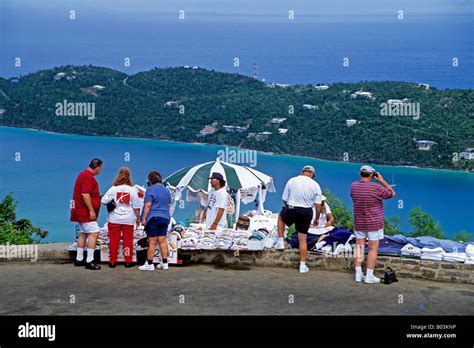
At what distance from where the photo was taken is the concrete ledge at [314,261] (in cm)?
827

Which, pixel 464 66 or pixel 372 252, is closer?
pixel 372 252

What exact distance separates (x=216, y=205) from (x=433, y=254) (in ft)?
9.25

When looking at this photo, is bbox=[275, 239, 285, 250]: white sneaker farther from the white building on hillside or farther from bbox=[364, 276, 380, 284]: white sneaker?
the white building on hillside

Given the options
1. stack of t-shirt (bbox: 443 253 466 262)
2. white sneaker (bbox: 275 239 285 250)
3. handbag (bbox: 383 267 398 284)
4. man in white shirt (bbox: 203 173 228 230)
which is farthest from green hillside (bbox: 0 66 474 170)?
handbag (bbox: 383 267 398 284)

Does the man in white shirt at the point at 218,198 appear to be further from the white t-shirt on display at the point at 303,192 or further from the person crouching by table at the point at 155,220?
the white t-shirt on display at the point at 303,192

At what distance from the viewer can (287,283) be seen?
26.7ft

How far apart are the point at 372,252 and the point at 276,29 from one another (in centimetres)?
11938

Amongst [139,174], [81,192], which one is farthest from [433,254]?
[139,174]

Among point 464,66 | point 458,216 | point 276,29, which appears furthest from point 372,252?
point 276,29

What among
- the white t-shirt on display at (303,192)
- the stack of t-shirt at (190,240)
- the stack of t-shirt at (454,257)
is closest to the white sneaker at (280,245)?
the white t-shirt on display at (303,192)

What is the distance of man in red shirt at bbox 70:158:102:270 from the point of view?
867 centimetres

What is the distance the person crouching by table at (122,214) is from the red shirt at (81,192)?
0.16 m

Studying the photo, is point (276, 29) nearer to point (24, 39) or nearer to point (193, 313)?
point (24, 39)

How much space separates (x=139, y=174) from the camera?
6000cm
